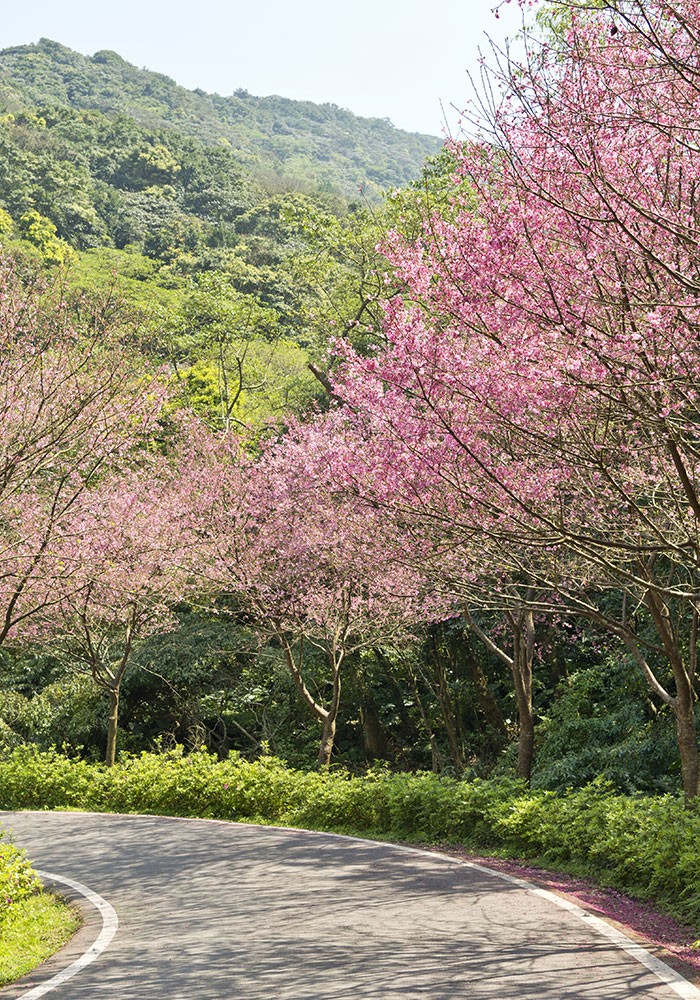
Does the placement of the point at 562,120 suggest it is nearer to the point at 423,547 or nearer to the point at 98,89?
the point at 423,547

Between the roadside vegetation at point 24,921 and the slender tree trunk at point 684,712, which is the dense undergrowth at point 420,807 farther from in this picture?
the roadside vegetation at point 24,921

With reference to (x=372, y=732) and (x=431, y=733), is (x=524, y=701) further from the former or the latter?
(x=372, y=732)

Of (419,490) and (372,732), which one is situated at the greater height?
(419,490)

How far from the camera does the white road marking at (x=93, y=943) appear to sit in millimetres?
6492

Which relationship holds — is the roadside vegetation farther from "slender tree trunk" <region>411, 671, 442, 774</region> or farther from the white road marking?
"slender tree trunk" <region>411, 671, 442, 774</region>

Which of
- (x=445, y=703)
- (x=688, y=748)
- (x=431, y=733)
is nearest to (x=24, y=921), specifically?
(x=688, y=748)

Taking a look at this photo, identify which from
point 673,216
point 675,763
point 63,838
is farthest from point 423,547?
point 63,838

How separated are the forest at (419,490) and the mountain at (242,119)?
69.6 metres

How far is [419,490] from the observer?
339 inches

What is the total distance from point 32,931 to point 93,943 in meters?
0.89

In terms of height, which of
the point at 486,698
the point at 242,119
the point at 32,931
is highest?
the point at 242,119

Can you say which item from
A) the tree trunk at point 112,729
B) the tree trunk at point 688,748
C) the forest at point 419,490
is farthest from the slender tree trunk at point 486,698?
the tree trunk at point 688,748

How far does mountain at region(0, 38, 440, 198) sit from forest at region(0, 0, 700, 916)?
228 ft

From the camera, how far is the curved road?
6.04 metres
